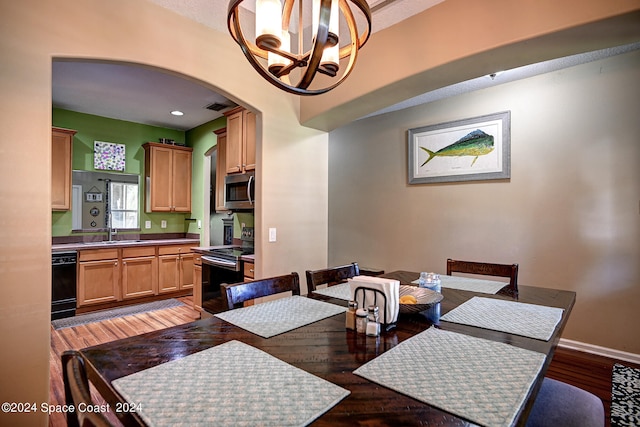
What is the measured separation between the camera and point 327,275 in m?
1.91

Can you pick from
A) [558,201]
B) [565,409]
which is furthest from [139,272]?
[558,201]

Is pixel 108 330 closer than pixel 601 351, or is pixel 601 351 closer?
pixel 601 351

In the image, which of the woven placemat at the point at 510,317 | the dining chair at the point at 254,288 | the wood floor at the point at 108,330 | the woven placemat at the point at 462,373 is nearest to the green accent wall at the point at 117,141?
Result: the wood floor at the point at 108,330

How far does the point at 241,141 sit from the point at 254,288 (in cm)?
233

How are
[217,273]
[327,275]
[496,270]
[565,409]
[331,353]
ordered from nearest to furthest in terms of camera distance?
[331,353], [565,409], [327,275], [496,270], [217,273]

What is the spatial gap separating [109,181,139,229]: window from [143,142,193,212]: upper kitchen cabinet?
19cm

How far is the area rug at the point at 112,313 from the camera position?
147 inches

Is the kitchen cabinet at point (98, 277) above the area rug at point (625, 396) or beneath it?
above

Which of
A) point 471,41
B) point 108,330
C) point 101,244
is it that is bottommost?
point 108,330

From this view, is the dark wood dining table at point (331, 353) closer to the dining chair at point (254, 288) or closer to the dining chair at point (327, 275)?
the dining chair at point (254, 288)

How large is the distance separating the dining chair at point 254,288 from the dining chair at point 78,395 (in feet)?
2.34

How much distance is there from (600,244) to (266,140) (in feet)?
9.38

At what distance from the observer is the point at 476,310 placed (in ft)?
4.69

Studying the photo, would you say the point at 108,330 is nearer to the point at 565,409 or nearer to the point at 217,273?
the point at 217,273
